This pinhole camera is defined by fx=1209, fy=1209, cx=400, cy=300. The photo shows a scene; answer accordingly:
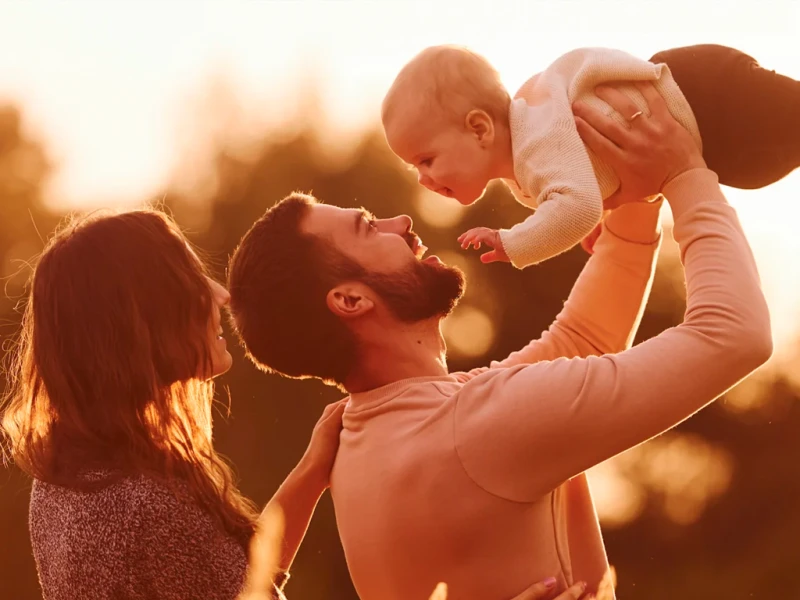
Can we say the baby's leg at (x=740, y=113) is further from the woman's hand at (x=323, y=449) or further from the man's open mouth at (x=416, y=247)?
the woman's hand at (x=323, y=449)

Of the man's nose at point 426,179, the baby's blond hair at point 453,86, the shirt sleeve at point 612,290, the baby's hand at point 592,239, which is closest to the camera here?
the baby's blond hair at point 453,86

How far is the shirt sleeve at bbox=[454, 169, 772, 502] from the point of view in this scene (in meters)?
3.06

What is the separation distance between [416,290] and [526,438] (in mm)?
765

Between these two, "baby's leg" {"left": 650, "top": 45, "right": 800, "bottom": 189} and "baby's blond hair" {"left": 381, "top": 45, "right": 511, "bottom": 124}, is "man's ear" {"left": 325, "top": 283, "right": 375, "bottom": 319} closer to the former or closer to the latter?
"baby's blond hair" {"left": 381, "top": 45, "right": 511, "bottom": 124}

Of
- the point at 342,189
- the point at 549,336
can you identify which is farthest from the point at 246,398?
the point at 549,336

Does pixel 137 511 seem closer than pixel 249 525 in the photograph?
Yes

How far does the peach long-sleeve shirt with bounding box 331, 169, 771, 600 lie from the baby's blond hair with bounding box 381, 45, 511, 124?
67 cm

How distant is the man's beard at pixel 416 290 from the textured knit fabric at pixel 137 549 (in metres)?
0.87

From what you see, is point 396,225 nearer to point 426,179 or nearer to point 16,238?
point 426,179

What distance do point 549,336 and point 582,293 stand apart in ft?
0.66

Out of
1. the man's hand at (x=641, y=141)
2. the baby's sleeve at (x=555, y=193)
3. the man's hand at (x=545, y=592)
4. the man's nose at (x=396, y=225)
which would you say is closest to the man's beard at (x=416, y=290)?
the man's nose at (x=396, y=225)

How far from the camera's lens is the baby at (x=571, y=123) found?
353 centimetres

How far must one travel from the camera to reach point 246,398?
19031 mm

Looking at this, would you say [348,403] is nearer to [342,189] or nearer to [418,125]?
[418,125]
